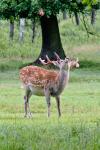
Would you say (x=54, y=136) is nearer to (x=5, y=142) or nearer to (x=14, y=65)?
(x=5, y=142)

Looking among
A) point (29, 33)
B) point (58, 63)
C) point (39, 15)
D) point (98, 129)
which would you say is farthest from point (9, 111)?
point (29, 33)

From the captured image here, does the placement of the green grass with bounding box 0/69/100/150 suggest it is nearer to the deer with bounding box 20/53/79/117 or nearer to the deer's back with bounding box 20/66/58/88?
the deer with bounding box 20/53/79/117

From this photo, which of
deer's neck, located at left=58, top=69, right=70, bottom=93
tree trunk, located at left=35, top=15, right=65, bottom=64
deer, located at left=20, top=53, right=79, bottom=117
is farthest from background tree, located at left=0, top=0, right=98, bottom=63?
deer's neck, located at left=58, top=69, right=70, bottom=93

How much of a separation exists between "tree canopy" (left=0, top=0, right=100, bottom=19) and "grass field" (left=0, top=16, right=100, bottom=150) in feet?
10.5

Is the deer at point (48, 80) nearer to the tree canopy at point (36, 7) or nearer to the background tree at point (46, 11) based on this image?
the background tree at point (46, 11)

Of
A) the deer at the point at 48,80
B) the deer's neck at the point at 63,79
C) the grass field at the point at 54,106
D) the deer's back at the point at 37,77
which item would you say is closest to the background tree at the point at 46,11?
the grass field at the point at 54,106

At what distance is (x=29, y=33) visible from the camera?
59.7 metres

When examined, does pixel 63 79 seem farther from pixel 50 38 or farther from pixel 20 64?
pixel 20 64

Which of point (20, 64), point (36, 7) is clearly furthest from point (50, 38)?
point (36, 7)

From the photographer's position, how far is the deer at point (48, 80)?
49.4 ft

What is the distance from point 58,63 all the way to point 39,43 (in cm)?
3269

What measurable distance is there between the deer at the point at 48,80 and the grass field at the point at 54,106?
0.58 m

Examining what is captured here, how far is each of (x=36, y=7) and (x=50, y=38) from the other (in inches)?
142

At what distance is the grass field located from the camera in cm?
905
